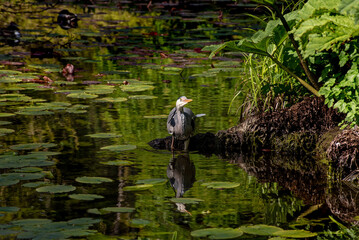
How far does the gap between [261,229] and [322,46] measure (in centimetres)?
162

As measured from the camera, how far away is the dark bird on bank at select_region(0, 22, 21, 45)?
39.6 feet

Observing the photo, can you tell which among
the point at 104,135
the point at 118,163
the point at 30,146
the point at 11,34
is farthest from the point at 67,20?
the point at 118,163

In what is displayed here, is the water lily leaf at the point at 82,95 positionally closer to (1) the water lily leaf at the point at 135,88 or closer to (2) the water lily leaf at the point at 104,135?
(1) the water lily leaf at the point at 135,88

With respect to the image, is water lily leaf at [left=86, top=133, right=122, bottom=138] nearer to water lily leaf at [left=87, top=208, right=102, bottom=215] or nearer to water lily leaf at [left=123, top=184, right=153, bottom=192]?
water lily leaf at [left=123, top=184, right=153, bottom=192]

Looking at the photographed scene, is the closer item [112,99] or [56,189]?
[56,189]

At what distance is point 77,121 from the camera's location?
6836 millimetres

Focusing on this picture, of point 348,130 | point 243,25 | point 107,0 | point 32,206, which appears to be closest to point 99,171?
point 32,206

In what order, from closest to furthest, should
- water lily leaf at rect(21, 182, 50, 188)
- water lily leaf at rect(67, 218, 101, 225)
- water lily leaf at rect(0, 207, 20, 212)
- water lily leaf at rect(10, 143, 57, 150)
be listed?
water lily leaf at rect(67, 218, 101, 225)
water lily leaf at rect(0, 207, 20, 212)
water lily leaf at rect(21, 182, 50, 188)
water lily leaf at rect(10, 143, 57, 150)

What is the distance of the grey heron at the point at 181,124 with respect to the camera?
595cm

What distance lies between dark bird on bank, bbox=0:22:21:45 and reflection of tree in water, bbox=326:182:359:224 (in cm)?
817

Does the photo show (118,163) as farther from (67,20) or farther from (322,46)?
(67,20)

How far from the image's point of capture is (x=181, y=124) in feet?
19.5

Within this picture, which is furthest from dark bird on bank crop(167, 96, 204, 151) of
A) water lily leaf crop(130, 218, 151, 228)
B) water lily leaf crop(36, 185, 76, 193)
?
water lily leaf crop(130, 218, 151, 228)

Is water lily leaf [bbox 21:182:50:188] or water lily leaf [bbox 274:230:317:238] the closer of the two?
water lily leaf [bbox 274:230:317:238]
